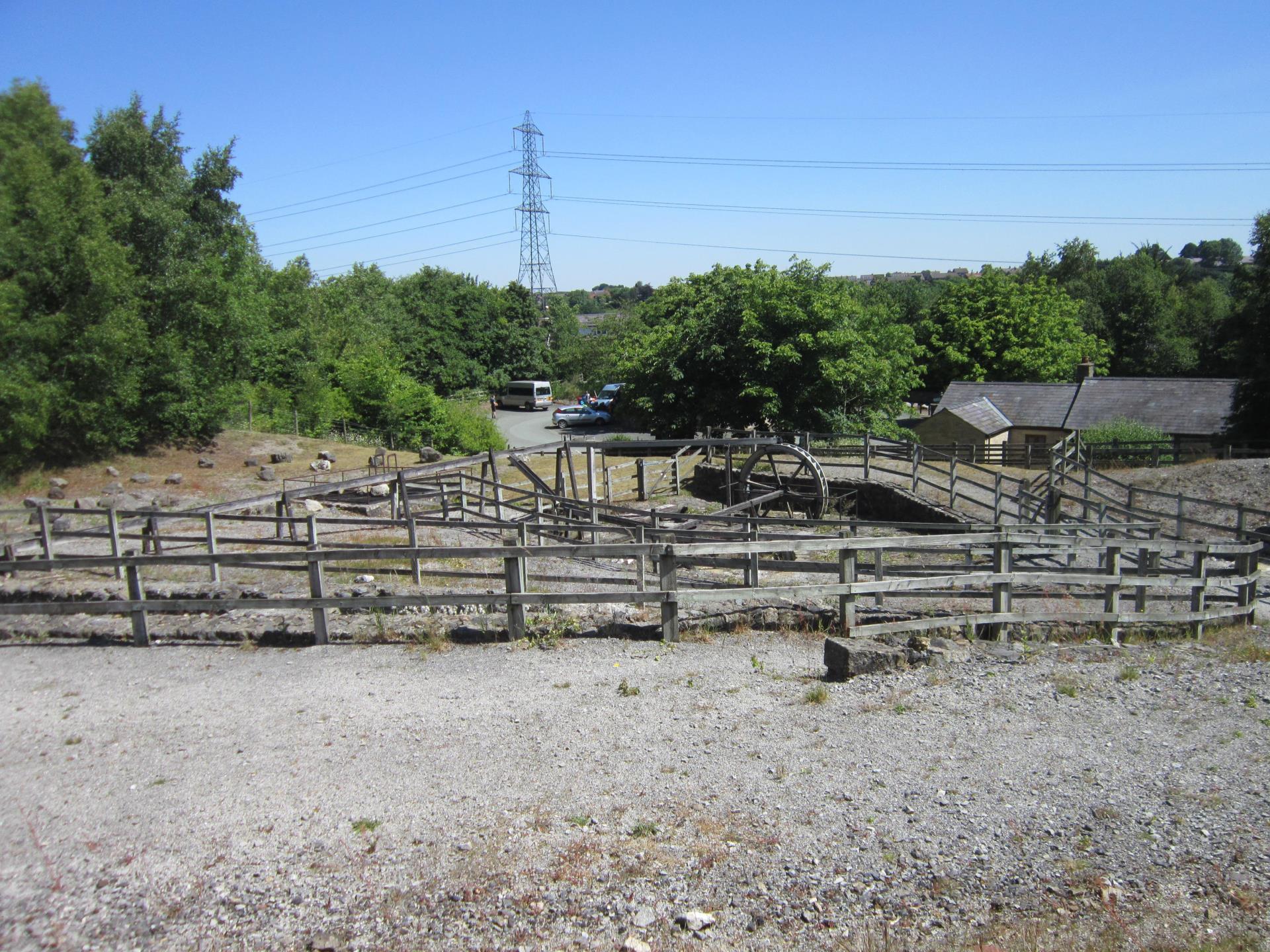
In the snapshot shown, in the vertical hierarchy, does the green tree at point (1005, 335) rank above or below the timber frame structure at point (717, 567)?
above

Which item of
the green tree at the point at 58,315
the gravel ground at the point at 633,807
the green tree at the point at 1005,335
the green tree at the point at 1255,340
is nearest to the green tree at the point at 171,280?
the green tree at the point at 58,315

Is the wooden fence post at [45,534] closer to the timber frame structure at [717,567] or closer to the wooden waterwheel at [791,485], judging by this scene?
the timber frame structure at [717,567]

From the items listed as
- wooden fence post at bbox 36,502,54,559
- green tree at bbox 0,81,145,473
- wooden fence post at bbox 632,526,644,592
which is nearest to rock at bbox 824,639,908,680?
wooden fence post at bbox 632,526,644,592

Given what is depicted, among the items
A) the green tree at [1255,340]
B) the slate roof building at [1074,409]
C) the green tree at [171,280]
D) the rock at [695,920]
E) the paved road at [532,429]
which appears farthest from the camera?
the paved road at [532,429]

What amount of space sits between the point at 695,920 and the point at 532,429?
52119 millimetres

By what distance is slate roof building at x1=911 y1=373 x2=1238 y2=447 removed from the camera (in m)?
37.2

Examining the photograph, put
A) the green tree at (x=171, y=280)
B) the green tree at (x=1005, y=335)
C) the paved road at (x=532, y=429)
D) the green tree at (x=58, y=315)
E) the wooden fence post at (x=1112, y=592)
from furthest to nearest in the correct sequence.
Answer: the green tree at (x=1005, y=335)
the paved road at (x=532, y=429)
the green tree at (x=171, y=280)
the green tree at (x=58, y=315)
the wooden fence post at (x=1112, y=592)

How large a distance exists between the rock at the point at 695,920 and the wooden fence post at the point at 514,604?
4259mm

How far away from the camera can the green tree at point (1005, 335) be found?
54.6 m

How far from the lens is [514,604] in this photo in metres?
8.07

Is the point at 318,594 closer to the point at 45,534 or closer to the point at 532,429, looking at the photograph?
the point at 45,534

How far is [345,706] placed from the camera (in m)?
6.69

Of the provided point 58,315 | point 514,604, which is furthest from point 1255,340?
point 58,315

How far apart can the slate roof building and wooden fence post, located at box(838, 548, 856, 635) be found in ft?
107
